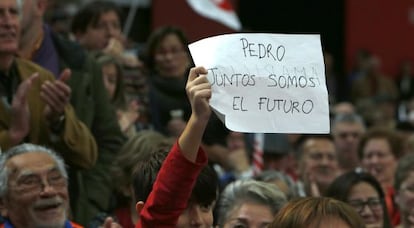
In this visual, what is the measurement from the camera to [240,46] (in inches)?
211

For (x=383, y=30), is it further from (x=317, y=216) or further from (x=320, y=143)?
(x=317, y=216)

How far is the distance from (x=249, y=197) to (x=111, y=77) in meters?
2.45

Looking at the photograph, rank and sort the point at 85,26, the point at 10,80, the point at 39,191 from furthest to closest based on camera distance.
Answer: the point at 85,26, the point at 10,80, the point at 39,191

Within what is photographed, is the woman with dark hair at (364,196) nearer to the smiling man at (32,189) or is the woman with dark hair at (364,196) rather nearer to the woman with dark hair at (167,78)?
the woman with dark hair at (167,78)

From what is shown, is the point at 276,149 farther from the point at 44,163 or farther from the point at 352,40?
the point at 352,40

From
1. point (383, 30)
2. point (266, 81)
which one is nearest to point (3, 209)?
point (266, 81)

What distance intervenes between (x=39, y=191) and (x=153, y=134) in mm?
1422

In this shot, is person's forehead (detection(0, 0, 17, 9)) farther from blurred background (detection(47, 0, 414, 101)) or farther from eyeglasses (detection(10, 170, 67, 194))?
blurred background (detection(47, 0, 414, 101))

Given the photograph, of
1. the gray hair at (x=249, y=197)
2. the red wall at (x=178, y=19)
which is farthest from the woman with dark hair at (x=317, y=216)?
the red wall at (x=178, y=19)

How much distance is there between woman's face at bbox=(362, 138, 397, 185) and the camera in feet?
33.0

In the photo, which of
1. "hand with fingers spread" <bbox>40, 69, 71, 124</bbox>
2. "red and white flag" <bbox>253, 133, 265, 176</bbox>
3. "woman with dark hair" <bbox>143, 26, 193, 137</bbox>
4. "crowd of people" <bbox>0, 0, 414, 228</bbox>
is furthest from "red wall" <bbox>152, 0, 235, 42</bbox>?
"hand with fingers spread" <bbox>40, 69, 71, 124</bbox>

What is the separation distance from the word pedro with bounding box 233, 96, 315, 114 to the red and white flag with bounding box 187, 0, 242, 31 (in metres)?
5.46

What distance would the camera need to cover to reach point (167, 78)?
9477mm

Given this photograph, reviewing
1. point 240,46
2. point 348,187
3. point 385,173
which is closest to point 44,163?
point 240,46
